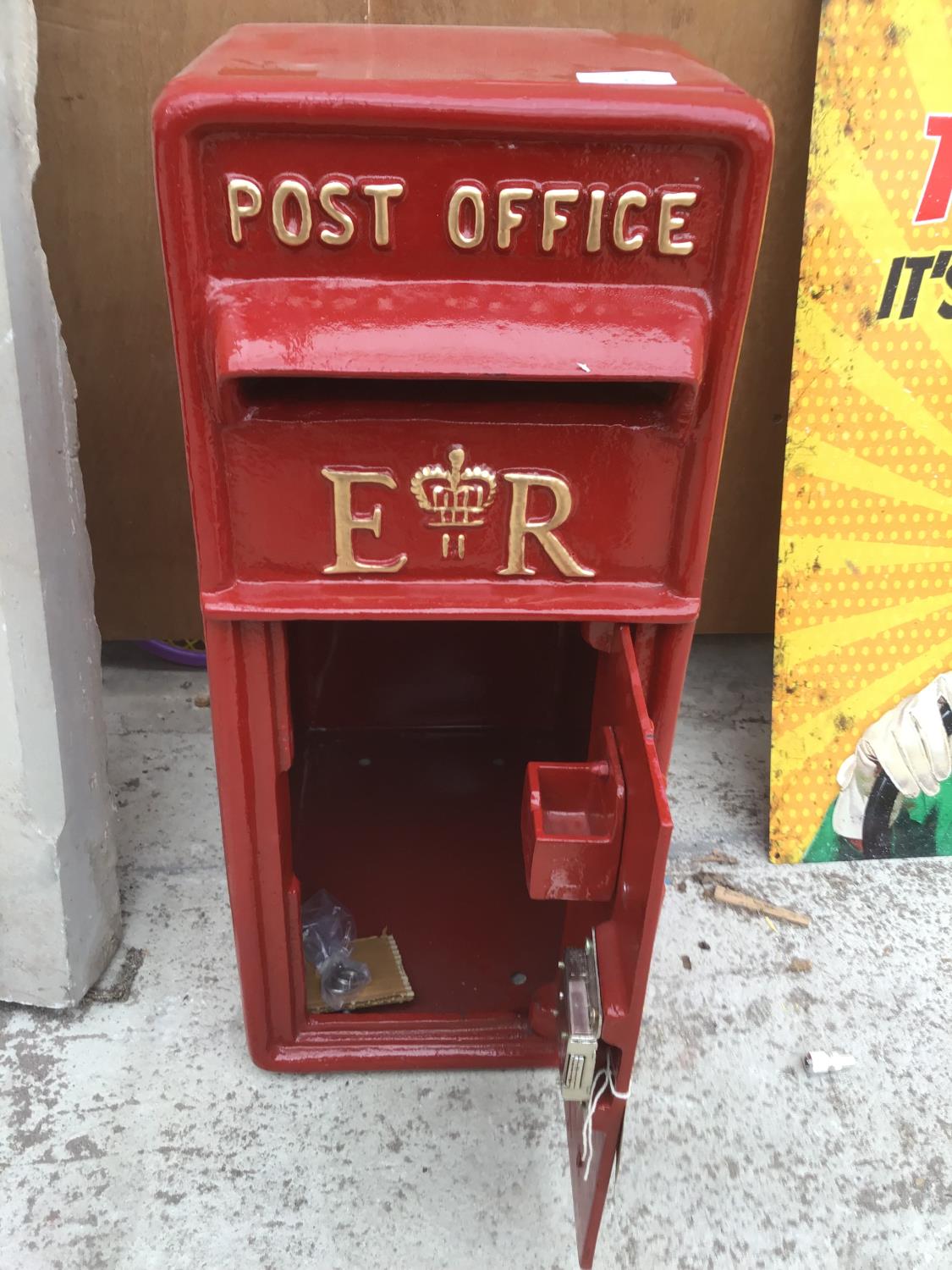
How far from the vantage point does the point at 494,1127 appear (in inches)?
56.9

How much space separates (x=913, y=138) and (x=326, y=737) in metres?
1.70

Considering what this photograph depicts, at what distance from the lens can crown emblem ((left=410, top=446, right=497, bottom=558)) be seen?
1021 mm

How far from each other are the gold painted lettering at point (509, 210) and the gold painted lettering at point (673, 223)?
0.43ft

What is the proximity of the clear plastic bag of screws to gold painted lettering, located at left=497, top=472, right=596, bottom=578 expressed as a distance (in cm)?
87

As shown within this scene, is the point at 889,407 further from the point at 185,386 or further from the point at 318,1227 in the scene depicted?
the point at 318,1227

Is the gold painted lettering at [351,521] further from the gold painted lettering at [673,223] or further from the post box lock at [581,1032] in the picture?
the post box lock at [581,1032]

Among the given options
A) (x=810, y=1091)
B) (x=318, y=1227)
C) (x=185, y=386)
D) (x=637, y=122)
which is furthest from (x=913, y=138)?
(x=318, y=1227)

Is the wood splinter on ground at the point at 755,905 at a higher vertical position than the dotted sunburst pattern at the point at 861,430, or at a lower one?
lower

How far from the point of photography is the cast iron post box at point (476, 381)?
87 centimetres

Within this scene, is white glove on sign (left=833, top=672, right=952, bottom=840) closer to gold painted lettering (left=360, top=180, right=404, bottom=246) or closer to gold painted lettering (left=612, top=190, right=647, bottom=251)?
gold painted lettering (left=612, top=190, right=647, bottom=251)

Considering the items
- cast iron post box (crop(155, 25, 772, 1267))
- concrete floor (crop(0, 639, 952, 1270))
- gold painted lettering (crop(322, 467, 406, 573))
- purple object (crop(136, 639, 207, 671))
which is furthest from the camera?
purple object (crop(136, 639, 207, 671))

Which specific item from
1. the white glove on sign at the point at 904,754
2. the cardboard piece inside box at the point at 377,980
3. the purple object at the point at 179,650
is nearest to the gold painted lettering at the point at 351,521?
the cardboard piece inside box at the point at 377,980

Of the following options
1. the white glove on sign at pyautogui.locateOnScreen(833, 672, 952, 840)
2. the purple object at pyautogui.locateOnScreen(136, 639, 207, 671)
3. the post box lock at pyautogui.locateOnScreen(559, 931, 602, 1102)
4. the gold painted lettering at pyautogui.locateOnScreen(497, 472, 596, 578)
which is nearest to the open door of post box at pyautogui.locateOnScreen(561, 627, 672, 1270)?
the post box lock at pyautogui.locateOnScreen(559, 931, 602, 1102)

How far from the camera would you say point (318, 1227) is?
4.31 ft
